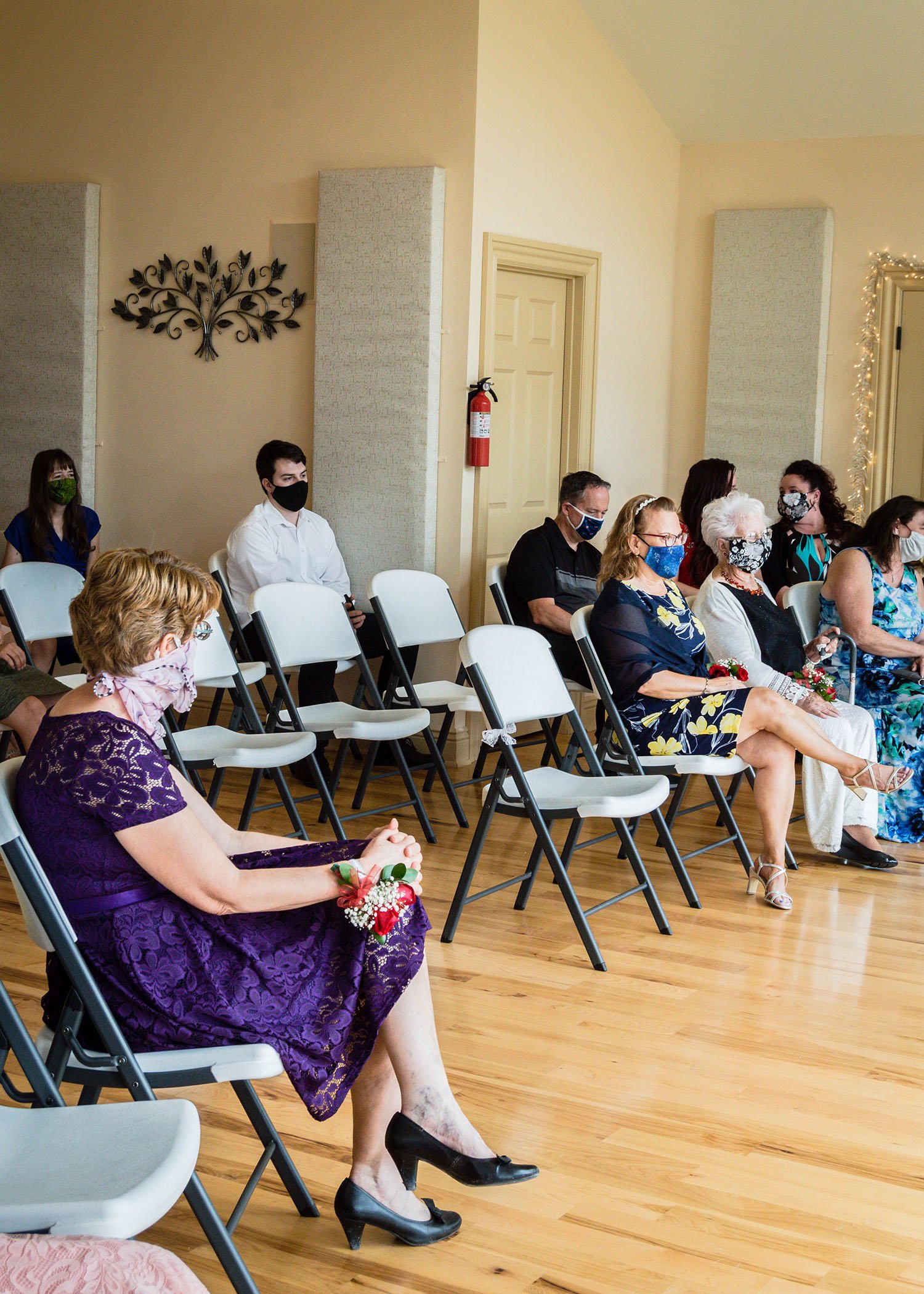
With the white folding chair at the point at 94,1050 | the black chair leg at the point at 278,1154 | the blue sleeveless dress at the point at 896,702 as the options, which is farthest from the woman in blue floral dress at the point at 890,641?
A: the white folding chair at the point at 94,1050

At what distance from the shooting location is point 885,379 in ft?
23.0

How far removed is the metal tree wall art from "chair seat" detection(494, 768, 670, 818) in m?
3.24

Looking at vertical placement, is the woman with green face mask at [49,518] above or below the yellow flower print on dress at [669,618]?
above

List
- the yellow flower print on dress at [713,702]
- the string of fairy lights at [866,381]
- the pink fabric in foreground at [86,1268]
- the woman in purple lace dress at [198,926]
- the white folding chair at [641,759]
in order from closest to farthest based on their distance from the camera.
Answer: the pink fabric in foreground at [86,1268]
the woman in purple lace dress at [198,926]
the white folding chair at [641,759]
the yellow flower print on dress at [713,702]
the string of fairy lights at [866,381]

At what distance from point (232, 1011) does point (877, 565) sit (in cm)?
371

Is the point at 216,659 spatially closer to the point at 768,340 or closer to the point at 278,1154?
the point at 278,1154

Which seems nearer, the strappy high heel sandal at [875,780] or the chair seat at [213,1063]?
the chair seat at [213,1063]

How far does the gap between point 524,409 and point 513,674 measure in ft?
9.73

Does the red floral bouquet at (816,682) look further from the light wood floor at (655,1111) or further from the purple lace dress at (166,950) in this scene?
the purple lace dress at (166,950)

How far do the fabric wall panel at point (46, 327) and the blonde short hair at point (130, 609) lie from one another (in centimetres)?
495

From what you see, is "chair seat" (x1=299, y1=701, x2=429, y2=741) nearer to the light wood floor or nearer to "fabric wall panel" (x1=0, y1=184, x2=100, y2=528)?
the light wood floor

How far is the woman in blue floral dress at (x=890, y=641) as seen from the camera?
517cm

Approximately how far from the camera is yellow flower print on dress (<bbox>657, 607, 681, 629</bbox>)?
14.8 feet

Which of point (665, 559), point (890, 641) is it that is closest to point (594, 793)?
point (665, 559)
